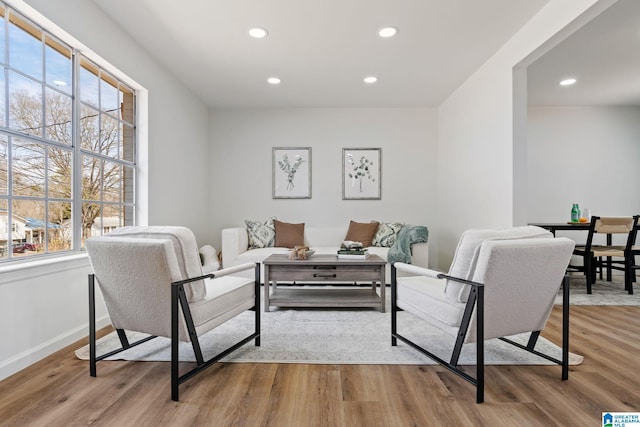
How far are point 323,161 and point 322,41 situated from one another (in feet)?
7.43

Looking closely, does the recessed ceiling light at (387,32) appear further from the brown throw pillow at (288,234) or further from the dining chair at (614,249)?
the dining chair at (614,249)

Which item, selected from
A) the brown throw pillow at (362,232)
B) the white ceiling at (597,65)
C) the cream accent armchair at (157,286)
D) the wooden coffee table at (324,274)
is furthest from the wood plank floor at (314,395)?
the white ceiling at (597,65)

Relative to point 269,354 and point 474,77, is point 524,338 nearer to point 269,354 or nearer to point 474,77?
point 269,354

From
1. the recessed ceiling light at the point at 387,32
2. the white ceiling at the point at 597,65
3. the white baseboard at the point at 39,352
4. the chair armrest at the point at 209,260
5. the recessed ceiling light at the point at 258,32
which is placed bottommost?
the white baseboard at the point at 39,352

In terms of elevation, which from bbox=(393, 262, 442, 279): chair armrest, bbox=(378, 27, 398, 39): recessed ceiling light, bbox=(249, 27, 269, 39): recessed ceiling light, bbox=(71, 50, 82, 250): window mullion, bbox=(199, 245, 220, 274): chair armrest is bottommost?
bbox=(199, 245, 220, 274): chair armrest

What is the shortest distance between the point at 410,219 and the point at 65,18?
15.3 ft

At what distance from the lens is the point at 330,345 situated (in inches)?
90.2

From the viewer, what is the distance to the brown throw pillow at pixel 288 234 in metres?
4.68

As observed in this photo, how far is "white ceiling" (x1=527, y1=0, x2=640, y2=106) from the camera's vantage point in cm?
295

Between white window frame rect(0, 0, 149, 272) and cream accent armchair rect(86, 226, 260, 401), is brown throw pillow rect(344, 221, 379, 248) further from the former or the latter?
cream accent armchair rect(86, 226, 260, 401)

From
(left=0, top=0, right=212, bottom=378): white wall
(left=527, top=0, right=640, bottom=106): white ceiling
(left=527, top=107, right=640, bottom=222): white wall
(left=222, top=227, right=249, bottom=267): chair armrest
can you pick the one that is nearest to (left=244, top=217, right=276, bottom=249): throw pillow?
(left=222, top=227, right=249, bottom=267): chair armrest

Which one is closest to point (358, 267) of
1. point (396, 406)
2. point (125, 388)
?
point (396, 406)

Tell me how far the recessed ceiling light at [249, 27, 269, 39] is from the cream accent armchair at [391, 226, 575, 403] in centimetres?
253

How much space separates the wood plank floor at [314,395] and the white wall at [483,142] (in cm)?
179
